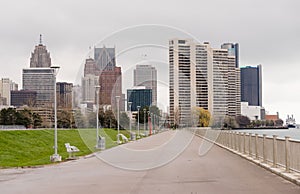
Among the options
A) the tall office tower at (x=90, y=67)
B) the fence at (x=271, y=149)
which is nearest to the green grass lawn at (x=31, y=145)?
the tall office tower at (x=90, y=67)

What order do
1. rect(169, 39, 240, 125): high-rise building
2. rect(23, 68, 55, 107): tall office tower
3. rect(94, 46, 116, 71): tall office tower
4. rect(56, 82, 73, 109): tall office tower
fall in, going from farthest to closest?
1. rect(23, 68, 55, 107): tall office tower
2. rect(56, 82, 73, 109): tall office tower
3. rect(169, 39, 240, 125): high-rise building
4. rect(94, 46, 116, 71): tall office tower

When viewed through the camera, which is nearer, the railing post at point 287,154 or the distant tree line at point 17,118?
the railing post at point 287,154

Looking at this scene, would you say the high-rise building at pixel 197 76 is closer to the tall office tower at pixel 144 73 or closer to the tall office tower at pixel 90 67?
the tall office tower at pixel 144 73

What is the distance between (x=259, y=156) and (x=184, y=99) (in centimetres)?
1413

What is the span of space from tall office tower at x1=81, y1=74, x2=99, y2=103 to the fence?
366 inches

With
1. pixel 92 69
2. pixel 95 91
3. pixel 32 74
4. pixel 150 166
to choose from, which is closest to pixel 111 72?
pixel 92 69

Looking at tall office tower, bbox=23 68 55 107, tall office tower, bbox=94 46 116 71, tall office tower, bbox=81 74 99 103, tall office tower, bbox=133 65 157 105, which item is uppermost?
tall office tower, bbox=23 68 55 107

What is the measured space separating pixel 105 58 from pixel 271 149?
11.6 meters

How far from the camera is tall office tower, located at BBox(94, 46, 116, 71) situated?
965 inches

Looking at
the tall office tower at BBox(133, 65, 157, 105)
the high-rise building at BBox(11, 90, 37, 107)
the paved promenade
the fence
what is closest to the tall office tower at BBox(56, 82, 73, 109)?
the tall office tower at BBox(133, 65, 157, 105)

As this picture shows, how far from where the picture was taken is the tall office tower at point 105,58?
24.5 m

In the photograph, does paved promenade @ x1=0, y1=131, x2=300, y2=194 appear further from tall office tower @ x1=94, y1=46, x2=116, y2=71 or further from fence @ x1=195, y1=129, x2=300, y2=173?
tall office tower @ x1=94, y1=46, x2=116, y2=71

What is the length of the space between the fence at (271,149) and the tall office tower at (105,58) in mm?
7791

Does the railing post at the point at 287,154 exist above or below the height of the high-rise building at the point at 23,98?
below
